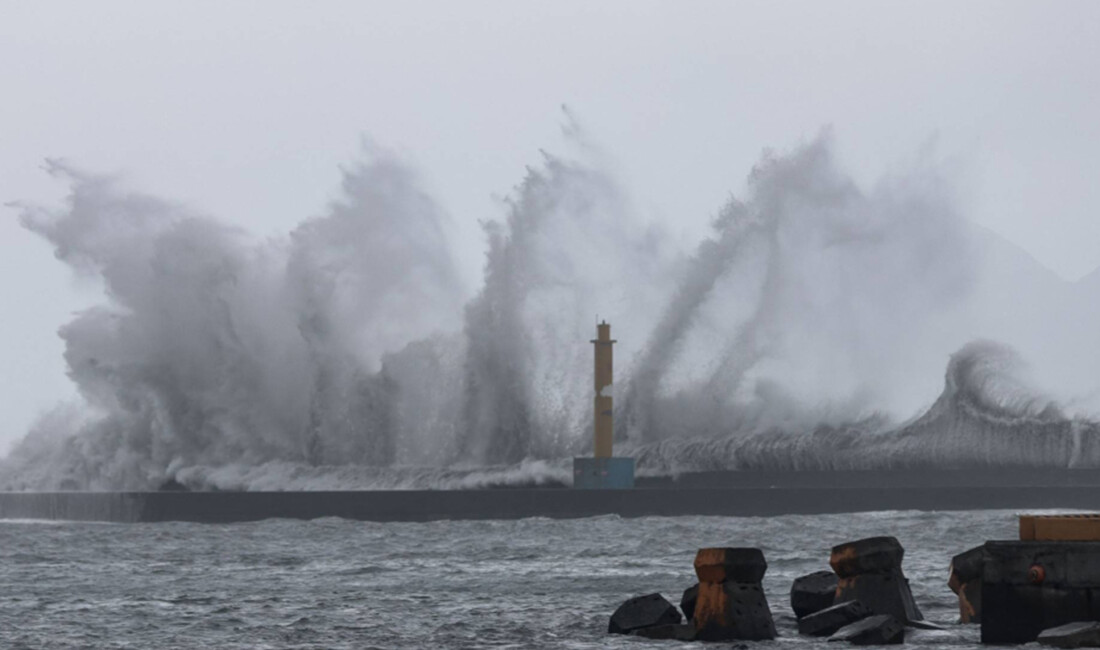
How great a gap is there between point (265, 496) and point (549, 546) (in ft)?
62.7

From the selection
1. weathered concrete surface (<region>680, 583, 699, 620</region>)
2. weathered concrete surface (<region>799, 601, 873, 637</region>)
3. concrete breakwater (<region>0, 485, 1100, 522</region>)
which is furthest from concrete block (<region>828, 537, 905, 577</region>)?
concrete breakwater (<region>0, 485, 1100, 522</region>)

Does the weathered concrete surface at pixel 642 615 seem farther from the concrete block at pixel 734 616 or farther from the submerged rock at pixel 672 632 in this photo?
the concrete block at pixel 734 616

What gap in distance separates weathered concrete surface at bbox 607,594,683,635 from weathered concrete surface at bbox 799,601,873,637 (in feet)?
4.51

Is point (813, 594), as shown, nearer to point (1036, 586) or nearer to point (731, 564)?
point (731, 564)

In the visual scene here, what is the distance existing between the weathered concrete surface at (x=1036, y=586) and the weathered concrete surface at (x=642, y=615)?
3.54 metres

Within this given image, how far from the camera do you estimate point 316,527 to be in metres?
47.8

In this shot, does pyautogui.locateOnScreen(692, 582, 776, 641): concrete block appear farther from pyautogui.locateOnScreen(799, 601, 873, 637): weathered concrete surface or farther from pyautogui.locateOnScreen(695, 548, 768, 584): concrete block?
pyautogui.locateOnScreen(799, 601, 873, 637): weathered concrete surface

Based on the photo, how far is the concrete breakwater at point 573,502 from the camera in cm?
4906

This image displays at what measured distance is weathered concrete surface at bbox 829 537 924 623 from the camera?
18.4 m

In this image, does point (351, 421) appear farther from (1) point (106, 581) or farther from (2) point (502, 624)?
(2) point (502, 624)

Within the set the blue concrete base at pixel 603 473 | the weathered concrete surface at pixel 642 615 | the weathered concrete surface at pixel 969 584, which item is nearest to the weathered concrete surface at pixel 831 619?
A: the weathered concrete surface at pixel 642 615

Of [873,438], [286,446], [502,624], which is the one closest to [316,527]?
[286,446]

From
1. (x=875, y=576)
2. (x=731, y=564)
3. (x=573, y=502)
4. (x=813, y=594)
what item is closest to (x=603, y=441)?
(x=573, y=502)

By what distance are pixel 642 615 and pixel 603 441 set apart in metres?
36.0
